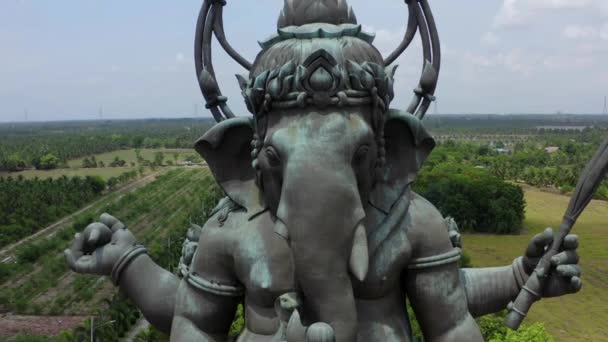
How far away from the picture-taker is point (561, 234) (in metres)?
2.45

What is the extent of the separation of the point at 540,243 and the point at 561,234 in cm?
13

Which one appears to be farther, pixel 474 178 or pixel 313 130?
pixel 474 178

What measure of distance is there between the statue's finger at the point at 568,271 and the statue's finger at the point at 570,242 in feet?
0.30

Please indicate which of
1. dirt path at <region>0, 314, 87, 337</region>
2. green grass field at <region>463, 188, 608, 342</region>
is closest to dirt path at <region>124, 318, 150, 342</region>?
dirt path at <region>0, 314, 87, 337</region>

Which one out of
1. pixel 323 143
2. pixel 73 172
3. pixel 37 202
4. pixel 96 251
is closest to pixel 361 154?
pixel 323 143

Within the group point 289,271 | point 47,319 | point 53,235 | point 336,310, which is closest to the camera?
point 336,310

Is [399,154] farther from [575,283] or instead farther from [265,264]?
[575,283]

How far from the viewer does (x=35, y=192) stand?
132 feet

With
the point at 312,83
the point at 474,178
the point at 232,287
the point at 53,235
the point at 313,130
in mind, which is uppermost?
the point at 312,83

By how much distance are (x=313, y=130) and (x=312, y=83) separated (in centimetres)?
18

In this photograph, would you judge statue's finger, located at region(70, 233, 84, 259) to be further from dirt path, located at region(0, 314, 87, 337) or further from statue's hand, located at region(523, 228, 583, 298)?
dirt path, located at region(0, 314, 87, 337)

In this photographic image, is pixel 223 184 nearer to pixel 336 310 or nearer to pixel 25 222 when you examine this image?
pixel 336 310

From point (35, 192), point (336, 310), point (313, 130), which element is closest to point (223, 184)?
point (313, 130)

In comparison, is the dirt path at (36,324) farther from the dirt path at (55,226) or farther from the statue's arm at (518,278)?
the statue's arm at (518,278)
